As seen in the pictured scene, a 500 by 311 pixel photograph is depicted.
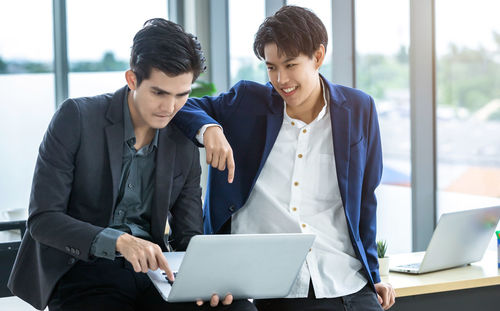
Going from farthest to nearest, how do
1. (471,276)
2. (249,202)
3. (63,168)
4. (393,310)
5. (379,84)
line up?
(379,84) < (471,276) < (393,310) < (249,202) < (63,168)

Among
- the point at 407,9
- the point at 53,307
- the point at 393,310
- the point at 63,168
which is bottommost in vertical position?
the point at 393,310

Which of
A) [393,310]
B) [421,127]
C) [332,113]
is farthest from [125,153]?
[421,127]

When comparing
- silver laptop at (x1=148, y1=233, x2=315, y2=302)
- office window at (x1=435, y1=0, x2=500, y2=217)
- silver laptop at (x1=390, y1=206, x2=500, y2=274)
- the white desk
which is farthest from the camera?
office window at (x1=435, y1=0, x2=500, y2=217)

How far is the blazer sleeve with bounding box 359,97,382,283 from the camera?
234cm

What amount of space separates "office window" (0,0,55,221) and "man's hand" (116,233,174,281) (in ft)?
14.8

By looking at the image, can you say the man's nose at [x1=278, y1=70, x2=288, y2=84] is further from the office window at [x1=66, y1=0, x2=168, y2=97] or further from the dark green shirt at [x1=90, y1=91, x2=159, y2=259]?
the office window at [x1=66, y1=0, x2=168, y2=97]

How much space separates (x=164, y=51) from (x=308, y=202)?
2.27 feet

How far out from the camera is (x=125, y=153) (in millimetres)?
2086

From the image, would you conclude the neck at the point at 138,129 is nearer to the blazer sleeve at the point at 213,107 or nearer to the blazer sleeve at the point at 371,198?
the blazer sleeve at the point at 213,107

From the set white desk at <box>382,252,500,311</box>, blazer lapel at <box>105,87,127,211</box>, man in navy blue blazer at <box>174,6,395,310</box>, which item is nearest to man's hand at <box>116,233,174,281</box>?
blazer lapel at <box>105,87,127,211</box>

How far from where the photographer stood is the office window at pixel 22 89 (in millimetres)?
5984

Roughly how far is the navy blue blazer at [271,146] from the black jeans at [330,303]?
7 cm

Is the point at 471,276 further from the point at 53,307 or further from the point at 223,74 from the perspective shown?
the point at 223,74

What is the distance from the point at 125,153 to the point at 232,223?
470 mm
